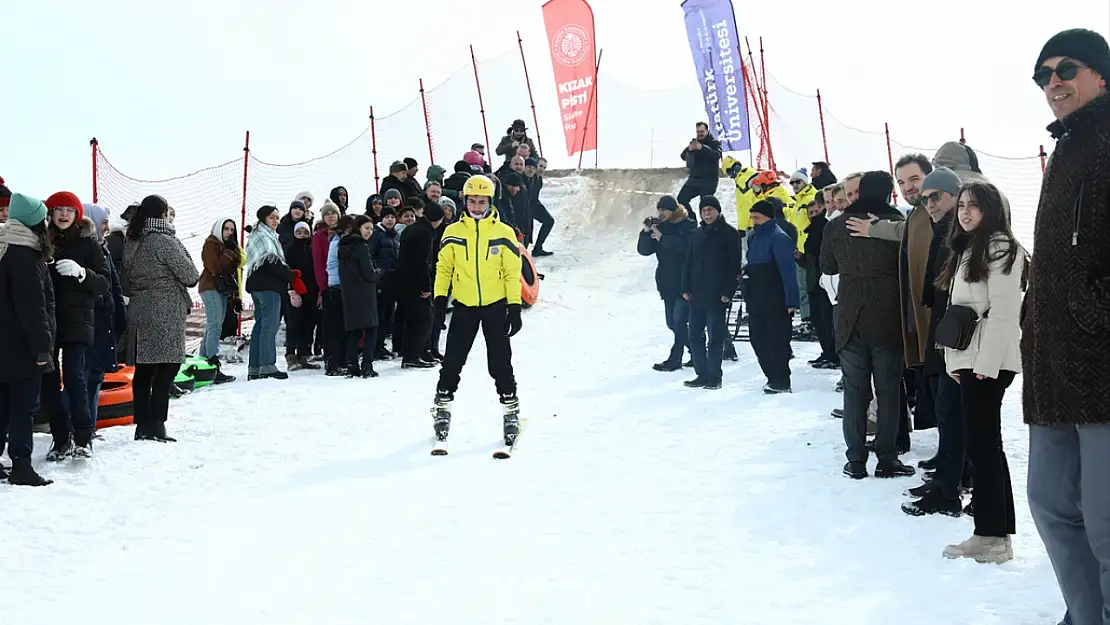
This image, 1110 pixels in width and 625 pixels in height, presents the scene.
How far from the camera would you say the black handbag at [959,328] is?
3.89 metres

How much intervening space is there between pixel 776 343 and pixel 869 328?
3.03 metres

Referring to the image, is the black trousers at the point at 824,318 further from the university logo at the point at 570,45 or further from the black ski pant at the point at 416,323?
the university logo at the point at 570,45

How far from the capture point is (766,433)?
6625 millimetres

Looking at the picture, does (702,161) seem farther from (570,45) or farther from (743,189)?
(570,45)

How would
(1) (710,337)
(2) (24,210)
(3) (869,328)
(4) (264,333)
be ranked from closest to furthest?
(3) (869,328) → (2) (24,210) → (1) (710,337) → (4) (264,333)

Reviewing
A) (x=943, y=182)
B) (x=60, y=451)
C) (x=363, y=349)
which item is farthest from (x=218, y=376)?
(x=943, y=182)

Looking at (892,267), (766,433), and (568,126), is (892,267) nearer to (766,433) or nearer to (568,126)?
(766,433)

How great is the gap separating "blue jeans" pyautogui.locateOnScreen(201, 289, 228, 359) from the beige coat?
743cm

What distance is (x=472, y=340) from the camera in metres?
6.28

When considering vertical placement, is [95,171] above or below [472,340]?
above

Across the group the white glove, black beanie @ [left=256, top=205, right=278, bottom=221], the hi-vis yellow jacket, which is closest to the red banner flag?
black beanie @ [left=256, top=205, right=278, bottom=221]

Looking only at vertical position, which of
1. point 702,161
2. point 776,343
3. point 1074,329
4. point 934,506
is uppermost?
point 702,161

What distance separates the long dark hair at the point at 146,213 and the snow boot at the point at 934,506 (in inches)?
206

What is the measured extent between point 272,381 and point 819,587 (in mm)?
6590
